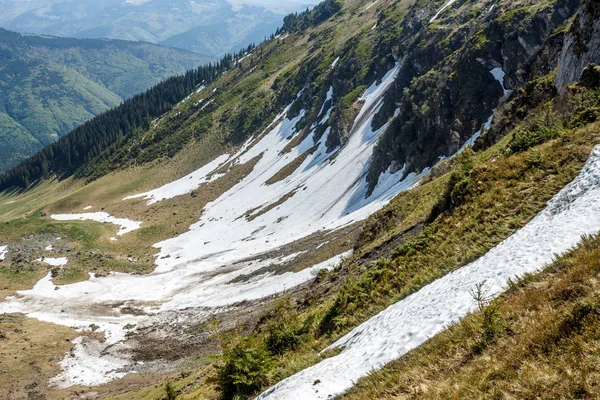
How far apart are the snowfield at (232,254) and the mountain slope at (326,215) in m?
0.37

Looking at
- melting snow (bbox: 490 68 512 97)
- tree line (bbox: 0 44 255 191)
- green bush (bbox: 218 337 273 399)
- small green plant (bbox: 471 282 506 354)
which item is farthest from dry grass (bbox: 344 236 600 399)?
tree line (bbox: 0 44 255 191)

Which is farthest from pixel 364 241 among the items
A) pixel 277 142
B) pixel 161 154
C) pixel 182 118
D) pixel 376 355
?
pixel 182 118

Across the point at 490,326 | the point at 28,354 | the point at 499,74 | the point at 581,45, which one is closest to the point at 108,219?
the point at 28,354

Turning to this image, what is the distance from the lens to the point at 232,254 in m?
54.8

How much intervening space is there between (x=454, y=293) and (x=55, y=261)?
67752 millimetres

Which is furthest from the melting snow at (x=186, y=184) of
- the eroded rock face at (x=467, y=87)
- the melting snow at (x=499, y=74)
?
the melting snow at (x=499, y=74)

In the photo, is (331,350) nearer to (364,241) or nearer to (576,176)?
(576,176)

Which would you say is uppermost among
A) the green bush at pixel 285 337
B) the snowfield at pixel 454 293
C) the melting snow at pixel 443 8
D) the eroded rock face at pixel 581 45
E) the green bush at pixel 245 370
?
the melting snow at pixel 443 8

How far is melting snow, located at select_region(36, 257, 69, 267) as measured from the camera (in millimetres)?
59594

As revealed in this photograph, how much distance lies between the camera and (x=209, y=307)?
131 ft

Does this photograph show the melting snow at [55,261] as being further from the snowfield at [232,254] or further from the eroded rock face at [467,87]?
the eroded rock face at [467,87]

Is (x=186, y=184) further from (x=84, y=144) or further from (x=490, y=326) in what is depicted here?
(x=490, y=326)

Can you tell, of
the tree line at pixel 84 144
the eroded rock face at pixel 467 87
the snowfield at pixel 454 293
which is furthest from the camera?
the tree line at pixel 84 144

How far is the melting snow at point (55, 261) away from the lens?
5959 centimetres
